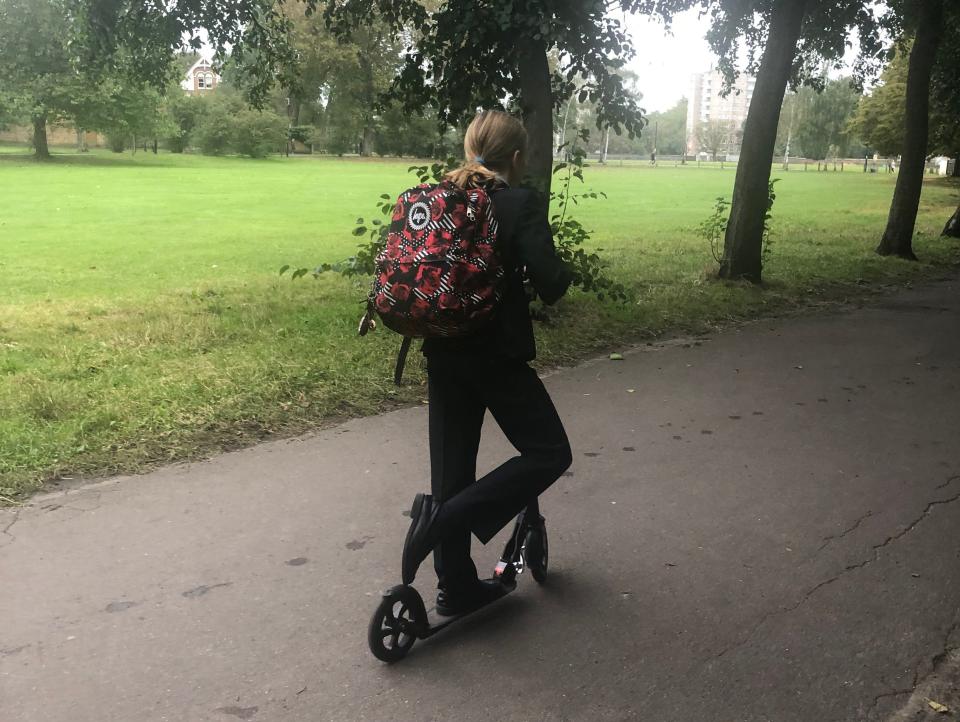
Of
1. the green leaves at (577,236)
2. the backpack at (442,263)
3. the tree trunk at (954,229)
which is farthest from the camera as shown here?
the tree trunk at (954,229)

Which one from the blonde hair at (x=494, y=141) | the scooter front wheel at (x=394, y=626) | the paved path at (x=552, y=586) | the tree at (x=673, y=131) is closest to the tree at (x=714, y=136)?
the tree at (x=673, y=131)

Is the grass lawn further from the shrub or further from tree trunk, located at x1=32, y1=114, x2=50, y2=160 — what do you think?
the shrub

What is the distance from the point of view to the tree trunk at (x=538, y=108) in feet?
29.0

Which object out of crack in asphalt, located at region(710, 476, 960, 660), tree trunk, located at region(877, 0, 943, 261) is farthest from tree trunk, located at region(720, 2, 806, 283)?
crack in asphalt, located at region(710, 476, 960, 660)

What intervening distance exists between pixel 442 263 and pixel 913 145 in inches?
607

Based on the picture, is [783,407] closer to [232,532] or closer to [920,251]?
[232,532]

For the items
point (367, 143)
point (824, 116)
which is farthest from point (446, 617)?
point (824, 116)

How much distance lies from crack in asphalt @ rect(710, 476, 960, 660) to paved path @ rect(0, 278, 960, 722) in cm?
1

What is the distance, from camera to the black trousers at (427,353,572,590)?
9.84 feet

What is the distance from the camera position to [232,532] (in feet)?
13.2

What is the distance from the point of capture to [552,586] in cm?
361

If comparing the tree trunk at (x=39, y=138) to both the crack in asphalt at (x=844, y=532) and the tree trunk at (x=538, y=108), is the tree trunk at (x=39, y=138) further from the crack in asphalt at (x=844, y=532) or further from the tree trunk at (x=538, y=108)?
the crack in asphalt at (x=844, y=532)

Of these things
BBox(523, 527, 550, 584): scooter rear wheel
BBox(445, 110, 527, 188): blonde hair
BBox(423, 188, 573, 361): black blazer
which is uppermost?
BBox(445, 110, 527, 188): blonde hair

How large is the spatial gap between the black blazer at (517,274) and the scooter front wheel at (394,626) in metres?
0.87
